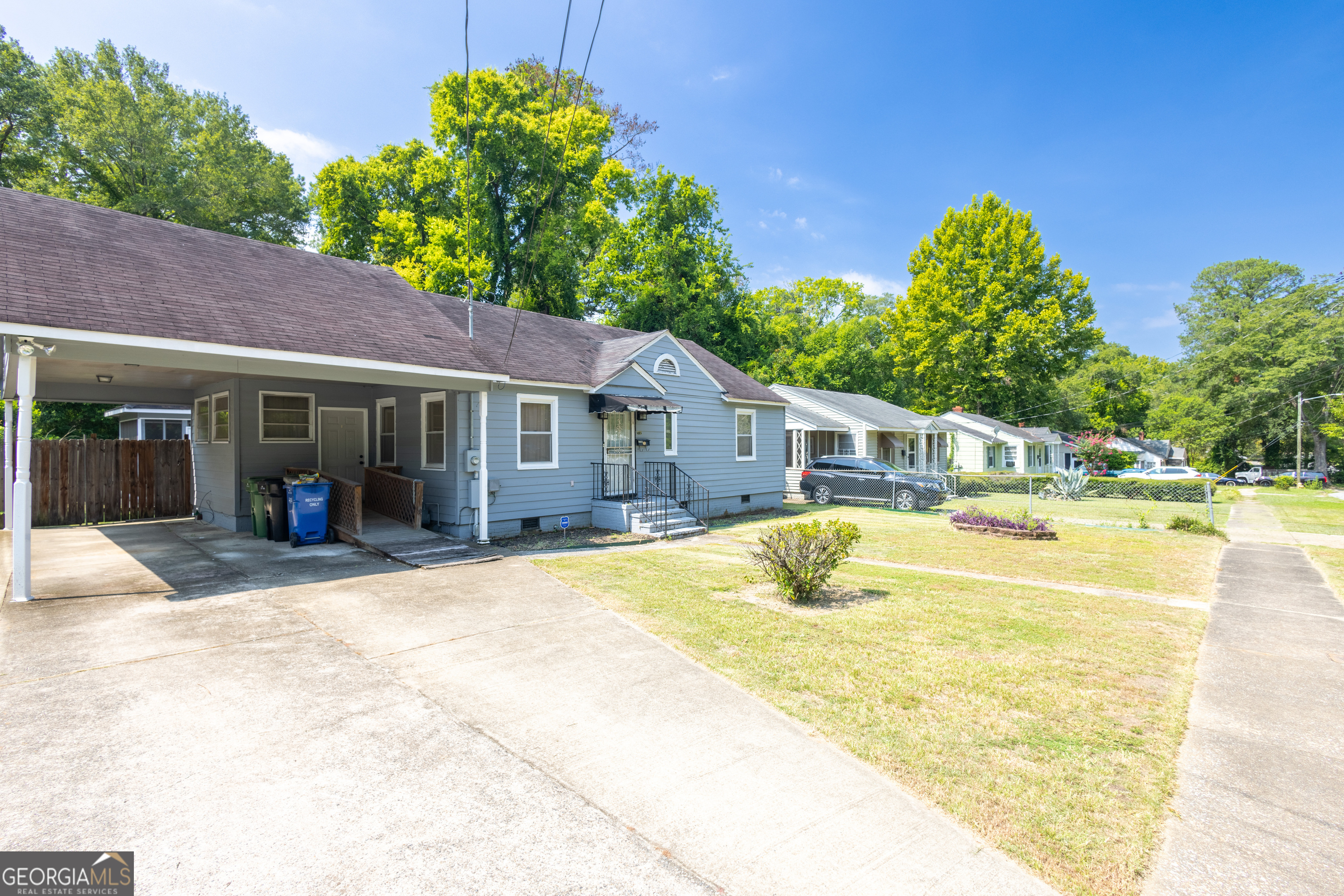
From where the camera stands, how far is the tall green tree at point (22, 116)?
78.3 feet

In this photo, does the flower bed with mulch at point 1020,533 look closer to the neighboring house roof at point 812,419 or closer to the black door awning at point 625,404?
the black door awning at point 625,404

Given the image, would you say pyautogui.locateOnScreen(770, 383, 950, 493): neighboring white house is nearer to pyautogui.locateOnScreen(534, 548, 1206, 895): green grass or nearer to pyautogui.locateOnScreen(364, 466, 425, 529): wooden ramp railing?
pyautogui.locateOnScreen(364, 466, 425, 529): wooden ramp railing

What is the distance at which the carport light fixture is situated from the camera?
6.65 meters

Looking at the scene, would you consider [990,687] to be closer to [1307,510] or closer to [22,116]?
[1307,510]

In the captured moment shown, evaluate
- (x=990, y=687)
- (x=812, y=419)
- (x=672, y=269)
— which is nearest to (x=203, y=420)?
(x=990, y=687)

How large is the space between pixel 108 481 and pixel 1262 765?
19.7m

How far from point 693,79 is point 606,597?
27.5ft

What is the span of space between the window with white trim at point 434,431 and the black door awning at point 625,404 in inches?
123

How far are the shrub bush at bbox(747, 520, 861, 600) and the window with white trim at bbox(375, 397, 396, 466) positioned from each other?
362 inches

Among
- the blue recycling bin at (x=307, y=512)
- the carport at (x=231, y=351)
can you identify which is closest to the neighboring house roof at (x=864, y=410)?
the carport at (x=231, y=351)

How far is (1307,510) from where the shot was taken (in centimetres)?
2120

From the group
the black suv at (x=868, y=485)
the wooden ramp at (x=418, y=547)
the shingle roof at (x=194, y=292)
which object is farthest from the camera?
the black suv at (x=868, y=485)

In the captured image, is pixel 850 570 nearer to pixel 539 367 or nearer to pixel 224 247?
pixel 539 367

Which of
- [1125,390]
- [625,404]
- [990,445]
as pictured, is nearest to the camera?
[625,404]
